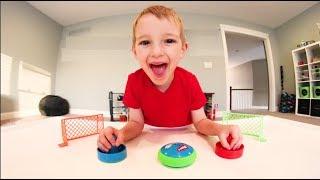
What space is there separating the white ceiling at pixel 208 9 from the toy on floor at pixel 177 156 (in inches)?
9.8

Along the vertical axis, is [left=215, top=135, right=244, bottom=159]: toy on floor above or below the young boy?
below

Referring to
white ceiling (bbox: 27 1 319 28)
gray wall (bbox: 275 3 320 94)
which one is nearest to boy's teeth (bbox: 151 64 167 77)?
white ceiling (bbox: 27 1 319 28)

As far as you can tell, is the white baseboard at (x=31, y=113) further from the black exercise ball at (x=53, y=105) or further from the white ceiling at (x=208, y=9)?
the white ceiling at (x=208, y=9)

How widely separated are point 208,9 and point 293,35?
185 millimetres

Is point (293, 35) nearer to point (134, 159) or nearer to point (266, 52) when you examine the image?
point (266, 52)

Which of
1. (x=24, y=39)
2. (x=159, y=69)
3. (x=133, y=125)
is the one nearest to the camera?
(x=24, y=39)

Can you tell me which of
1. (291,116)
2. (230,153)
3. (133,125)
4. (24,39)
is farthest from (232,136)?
(24,39)

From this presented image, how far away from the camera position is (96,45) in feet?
1.15

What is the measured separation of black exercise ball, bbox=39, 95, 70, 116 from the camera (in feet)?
0.94

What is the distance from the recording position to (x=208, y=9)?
0.34 meters

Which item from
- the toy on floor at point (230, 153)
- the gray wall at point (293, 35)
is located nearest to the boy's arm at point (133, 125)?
Result: the toy on floor at point (230, 153)

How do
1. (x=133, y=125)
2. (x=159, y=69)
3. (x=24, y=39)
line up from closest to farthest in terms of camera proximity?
(x=24, y=39) → (x=159, y=69) → (x=133, y=125)

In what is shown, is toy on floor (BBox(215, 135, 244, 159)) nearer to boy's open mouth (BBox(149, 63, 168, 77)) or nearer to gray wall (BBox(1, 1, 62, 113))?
boy's open mouth (BBox(149, 63, 168, 77))

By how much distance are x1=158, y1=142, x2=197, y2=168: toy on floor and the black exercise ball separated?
0.57 feet
